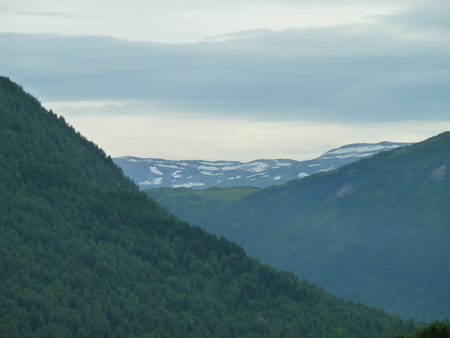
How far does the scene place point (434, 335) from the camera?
102250 millimetres

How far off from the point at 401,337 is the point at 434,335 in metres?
8.17

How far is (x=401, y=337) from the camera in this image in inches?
4318

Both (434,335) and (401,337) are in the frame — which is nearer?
(434,335)
